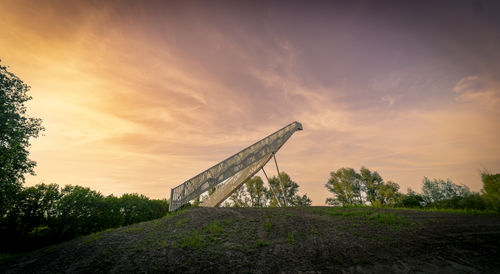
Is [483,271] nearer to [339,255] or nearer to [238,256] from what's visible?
[339,255]

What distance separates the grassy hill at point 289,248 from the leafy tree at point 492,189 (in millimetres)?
4704

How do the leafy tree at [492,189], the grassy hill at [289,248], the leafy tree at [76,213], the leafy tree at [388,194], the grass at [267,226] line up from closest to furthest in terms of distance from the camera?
1. the grassy hill at [289,248]
2. the grass at [267,226]
3. the leafy tree at [492,189]
4. the leafy tree at [76,213]
5. the leafy tree at [388,194]

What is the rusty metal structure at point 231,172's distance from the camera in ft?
47.1

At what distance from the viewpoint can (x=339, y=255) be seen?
6441mm

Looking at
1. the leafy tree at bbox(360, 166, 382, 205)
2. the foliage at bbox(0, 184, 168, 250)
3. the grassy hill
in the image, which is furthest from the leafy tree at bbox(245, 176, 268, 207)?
the grassy hill

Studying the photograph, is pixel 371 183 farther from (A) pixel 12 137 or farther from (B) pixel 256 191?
(A) pixel 12 137

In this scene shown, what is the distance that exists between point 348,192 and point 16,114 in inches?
1974

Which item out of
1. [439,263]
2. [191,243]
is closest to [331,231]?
[439,263]

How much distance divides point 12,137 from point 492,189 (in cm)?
3304

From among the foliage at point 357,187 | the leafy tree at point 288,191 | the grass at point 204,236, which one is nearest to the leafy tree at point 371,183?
the foliage at point 357,187

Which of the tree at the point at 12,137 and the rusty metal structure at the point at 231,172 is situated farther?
the rusty metal structure at the point at 231,172

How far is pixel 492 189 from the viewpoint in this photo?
1244 centimetres

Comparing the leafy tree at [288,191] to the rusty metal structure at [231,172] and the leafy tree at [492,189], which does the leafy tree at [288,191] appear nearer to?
the rusty metal structure at [231,172]

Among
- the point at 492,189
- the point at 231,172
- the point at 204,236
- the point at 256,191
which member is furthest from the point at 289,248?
the point at 256,191
